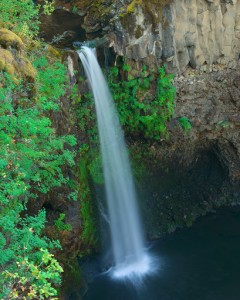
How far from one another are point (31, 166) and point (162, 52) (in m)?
7.33

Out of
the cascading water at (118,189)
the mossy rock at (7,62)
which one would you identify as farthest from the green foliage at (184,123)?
the mossy rock at (7,62)

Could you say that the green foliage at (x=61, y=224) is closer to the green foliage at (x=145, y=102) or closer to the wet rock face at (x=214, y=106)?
the green foliage at (x=145, y=102)

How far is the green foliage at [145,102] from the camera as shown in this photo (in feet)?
41.9

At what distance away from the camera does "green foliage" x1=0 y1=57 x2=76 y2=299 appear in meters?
5.07

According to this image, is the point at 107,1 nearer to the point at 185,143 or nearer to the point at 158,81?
the point at 158,81

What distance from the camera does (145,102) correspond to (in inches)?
521

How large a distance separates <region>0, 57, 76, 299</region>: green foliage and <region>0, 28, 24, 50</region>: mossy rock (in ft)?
2.78

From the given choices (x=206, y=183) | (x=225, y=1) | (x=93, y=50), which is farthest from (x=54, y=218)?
(x=225, y=1)

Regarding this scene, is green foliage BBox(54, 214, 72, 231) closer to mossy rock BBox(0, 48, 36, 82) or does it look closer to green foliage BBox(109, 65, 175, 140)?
mossy rock BBox(0, 48, 36, 82)

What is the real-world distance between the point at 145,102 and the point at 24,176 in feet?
25.7

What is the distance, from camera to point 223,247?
1352cm

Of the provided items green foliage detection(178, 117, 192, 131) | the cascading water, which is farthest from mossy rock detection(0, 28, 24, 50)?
green foliage detection(178, 117, 192, 131)

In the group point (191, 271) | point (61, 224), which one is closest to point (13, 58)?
point (61, 224)

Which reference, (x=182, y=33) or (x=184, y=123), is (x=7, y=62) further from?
(x=184, y=123)
